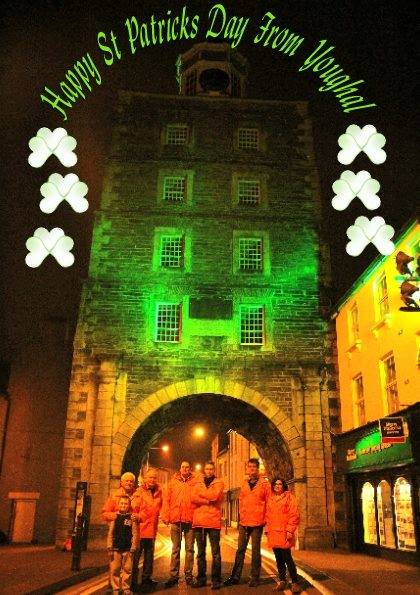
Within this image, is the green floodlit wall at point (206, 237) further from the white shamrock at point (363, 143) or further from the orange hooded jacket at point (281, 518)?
the white shamrock at point (363, 143)

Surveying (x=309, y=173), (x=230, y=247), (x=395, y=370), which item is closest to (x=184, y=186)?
(x=230, y=247)

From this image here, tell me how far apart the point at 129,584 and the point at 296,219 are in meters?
17.0

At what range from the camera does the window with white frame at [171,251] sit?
2216 centimetres

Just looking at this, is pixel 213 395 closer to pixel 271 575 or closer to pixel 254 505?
pixel 271 575

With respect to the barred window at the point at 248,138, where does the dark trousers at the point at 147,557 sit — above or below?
below

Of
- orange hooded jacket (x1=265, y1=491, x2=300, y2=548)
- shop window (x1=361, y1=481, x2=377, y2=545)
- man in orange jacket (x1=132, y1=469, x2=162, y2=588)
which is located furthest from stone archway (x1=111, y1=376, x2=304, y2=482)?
orange hooded jacket (x1=265, y1=491, x2=300, y2=548)

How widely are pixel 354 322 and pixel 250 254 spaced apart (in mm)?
5212

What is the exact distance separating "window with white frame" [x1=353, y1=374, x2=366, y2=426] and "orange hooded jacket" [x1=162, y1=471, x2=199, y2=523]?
31.9 feet

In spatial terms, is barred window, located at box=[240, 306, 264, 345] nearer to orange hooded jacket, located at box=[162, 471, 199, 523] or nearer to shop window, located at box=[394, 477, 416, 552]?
shop window, located at box=[394, 477, 416, 552]

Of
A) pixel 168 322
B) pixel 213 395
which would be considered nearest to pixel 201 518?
pixel 213 395

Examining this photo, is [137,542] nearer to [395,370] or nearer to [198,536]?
[198,536]

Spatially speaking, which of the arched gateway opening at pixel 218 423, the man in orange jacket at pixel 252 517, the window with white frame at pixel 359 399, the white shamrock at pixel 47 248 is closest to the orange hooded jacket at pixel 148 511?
the man in orange jacket at pixel 252 517

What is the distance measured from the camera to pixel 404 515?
46.5ft

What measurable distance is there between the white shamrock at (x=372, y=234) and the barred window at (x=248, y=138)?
16.4m
